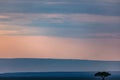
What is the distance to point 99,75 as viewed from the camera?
6359 cm
